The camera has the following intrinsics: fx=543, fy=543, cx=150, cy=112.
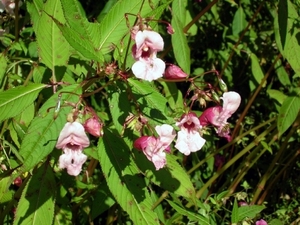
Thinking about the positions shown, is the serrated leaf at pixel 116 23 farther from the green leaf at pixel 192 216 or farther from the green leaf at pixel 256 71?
the green leaf at pixel 256 71

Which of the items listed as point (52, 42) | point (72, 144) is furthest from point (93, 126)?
point (52, 42)

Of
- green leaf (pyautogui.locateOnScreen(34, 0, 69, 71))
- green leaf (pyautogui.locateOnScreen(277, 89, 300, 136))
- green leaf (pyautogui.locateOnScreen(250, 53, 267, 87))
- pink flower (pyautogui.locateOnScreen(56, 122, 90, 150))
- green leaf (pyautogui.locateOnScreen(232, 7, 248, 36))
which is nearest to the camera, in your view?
pink flower (pyautogui.locateOnScreen(56, 122, 90, 150))

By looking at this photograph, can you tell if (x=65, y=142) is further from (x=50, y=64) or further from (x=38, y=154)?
(x=50, y=64)

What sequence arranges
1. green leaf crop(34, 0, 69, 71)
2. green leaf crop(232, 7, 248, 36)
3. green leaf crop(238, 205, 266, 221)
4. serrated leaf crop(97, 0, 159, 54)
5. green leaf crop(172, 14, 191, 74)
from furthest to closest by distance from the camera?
green leaf crop(232, 7, 248, 36), green leaf crop(238, 205, 266, 221), green leaf crop(172, 14, 191, 74), green leaf crop(34, 0, 69, 71), serrated leaf crop(97, 0, 159, 54)

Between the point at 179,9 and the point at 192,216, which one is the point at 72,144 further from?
the point at 179,9

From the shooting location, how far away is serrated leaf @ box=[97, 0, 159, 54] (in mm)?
1472

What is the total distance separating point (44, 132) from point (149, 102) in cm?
28

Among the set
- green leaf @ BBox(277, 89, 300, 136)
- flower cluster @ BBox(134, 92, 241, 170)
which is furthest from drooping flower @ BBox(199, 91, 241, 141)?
green leaf @ BBox(277, 89, 300, 136)

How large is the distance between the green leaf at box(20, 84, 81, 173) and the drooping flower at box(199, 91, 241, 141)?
338 mm

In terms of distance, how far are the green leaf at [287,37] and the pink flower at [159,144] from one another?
781 millimetres

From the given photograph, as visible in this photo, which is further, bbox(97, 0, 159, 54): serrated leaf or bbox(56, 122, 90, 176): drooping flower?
bbox(97, 0, 159, 54): serrated leaf

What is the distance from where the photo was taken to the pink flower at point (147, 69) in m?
1.26

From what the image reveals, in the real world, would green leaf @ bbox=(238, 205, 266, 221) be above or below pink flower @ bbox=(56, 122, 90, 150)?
below

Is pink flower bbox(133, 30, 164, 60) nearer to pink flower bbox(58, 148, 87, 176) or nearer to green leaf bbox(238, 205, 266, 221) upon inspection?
pink flower bbox(58, 148, 87, 176)
